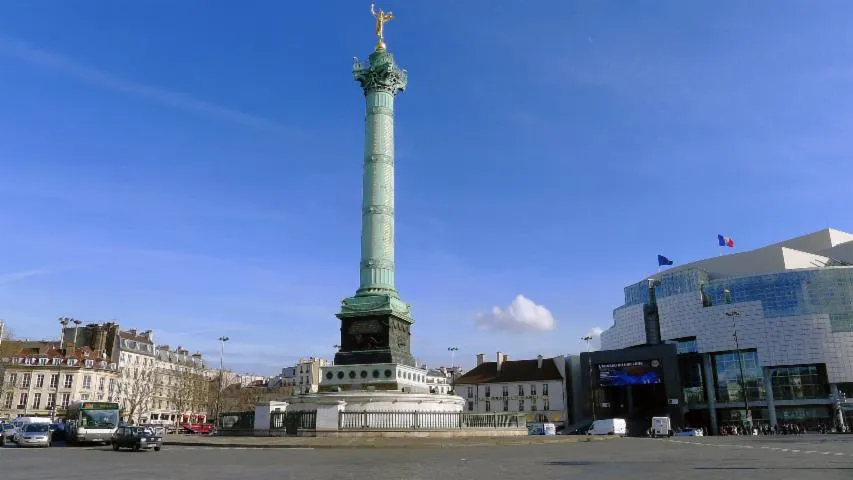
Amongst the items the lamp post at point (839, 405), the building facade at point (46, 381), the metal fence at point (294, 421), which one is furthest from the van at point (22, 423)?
the lamp post at point (839, 405)

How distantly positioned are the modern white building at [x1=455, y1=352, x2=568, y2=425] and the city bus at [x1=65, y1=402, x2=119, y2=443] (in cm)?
5579

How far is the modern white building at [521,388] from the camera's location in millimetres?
82062

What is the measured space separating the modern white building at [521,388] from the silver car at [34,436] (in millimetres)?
58431

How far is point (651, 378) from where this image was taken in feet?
251

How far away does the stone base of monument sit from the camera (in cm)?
3038

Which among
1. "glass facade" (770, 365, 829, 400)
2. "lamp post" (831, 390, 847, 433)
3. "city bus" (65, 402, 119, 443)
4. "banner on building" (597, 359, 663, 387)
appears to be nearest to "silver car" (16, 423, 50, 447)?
"city bus" (65, 402, 119, 443)

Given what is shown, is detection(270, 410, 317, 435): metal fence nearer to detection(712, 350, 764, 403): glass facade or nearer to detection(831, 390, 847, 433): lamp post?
detection(712, 350, 764, 403): glass facade

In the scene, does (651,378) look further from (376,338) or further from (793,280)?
(376,338)

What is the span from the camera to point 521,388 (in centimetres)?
8419

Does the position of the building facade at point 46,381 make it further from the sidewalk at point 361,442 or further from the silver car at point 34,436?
the sidewalk at point 361,442

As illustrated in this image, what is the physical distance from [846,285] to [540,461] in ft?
240

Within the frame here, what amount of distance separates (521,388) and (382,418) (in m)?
55.8

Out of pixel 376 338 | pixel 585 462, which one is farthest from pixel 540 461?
pixel 376 338

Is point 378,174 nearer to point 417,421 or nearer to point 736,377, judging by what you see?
point 417,421
